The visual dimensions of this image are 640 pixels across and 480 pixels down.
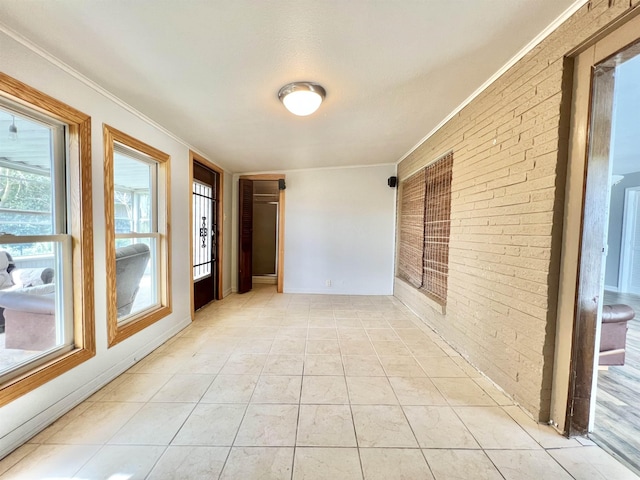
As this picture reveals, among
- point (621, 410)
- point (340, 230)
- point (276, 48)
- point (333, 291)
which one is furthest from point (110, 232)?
point (621, 410)

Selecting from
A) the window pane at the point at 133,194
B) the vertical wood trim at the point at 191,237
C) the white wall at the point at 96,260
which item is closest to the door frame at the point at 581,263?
the white wall at the point at 96,260

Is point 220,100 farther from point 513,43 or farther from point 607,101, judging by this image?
point 607,101

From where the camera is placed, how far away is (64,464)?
1.23 metres

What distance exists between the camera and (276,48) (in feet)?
4.85

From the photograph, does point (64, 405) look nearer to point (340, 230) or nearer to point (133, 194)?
point (133, 194)

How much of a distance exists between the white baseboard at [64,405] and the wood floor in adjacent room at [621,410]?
10.4 feet

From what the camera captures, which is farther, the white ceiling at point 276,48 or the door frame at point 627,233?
the door frame at point 627,233

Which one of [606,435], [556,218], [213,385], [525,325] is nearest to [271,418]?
[213,385]

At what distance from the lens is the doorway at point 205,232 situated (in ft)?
11.5

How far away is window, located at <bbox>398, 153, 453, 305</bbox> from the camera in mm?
2793

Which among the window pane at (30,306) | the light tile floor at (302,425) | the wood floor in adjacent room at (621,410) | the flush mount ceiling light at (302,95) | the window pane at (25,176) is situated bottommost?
the light tile floor at (302,425)

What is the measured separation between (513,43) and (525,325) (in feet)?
5.77

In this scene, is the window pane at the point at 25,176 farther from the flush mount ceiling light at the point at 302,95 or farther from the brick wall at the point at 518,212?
the brick wall at the point at 518,212

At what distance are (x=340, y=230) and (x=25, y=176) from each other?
12.2 ft
